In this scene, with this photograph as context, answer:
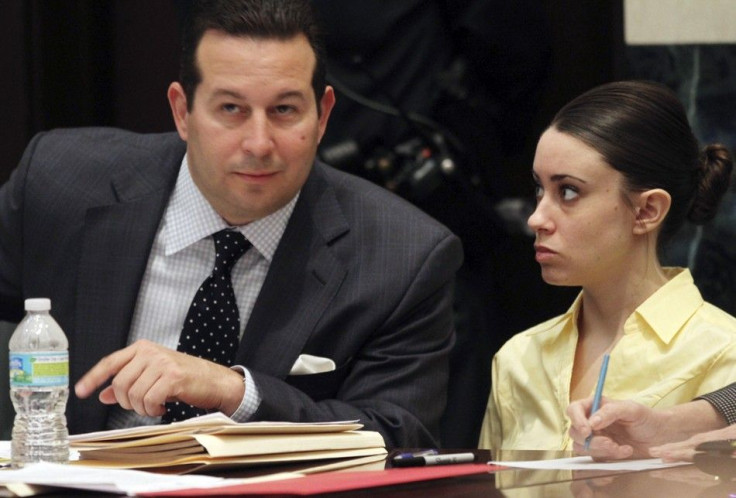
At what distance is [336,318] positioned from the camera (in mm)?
2229

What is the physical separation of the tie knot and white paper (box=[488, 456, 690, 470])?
81 cm

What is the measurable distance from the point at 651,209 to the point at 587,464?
665mm

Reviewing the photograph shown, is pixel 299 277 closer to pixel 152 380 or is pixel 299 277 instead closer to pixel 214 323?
pixel 214 323

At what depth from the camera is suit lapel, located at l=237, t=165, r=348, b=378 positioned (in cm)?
221

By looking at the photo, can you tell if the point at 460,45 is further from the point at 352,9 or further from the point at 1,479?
the point at 1,479

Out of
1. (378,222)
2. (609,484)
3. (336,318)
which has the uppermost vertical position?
(378,222)

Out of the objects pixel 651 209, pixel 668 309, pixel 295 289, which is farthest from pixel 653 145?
pixel 295 289

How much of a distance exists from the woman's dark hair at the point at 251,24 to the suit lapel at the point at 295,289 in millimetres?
211

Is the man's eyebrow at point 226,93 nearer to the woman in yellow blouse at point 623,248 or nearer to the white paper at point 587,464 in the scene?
the woman in yellow blouse at point 623,248

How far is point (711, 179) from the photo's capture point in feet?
7.30

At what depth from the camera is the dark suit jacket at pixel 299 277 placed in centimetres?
221

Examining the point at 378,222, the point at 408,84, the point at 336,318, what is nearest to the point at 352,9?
the point at 408,84

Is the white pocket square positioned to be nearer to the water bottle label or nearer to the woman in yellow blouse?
the woman in yellow blouse

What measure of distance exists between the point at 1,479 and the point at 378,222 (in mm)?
1040
